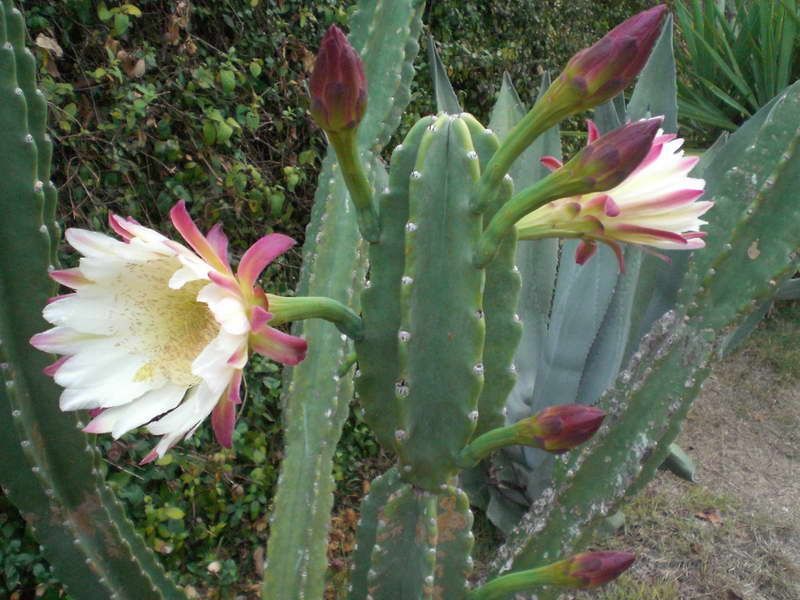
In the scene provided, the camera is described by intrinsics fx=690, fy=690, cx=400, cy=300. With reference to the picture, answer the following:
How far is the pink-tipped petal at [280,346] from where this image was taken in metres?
0.69

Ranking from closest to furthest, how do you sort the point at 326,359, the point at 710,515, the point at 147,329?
the point at 147,329 < the point at 326,359 < the point at 710,515

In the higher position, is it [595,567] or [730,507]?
[595,567]

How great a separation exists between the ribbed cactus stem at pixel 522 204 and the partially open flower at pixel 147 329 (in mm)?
232

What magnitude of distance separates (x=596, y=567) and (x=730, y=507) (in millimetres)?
1853

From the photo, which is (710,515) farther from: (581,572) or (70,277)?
(70,277)

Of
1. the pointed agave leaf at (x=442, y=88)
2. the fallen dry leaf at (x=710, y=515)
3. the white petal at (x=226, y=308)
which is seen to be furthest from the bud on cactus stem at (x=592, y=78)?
the fallen dry leaf at (x=710, y=515)

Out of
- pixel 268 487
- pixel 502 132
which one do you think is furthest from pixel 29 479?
pixel 502 132

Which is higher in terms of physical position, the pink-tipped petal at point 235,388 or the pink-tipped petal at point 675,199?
the pink-tipped petal at point 675,199

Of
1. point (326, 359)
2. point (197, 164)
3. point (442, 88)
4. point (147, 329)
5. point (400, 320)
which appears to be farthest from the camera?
point (197, 164)

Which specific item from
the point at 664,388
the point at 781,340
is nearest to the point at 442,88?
the point at 664,388

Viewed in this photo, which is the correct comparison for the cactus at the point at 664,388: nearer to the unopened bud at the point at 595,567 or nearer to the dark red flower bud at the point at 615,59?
the unopened bud at the point at 595,567

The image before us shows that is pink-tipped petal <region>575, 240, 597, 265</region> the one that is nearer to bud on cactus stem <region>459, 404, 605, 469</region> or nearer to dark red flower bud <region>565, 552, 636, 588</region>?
bud on cactus stem <region>459, 404, 605, 469</region>

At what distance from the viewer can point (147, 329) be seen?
2.48 ft

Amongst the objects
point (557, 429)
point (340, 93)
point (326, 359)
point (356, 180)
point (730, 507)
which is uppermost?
point (340, 93)
